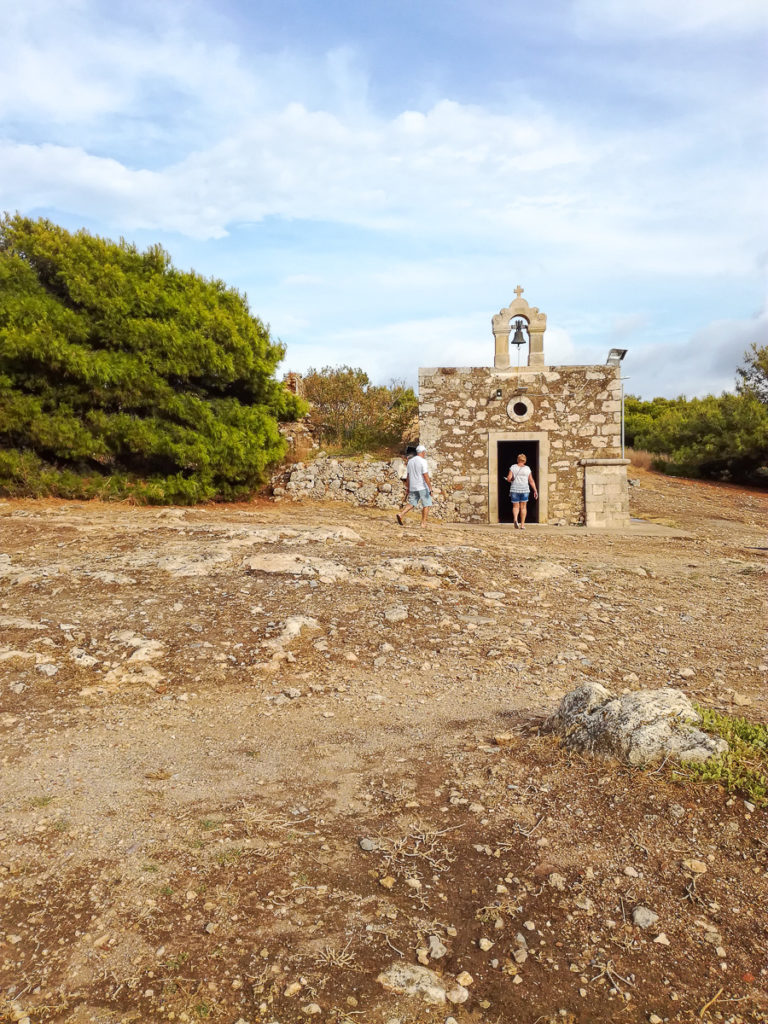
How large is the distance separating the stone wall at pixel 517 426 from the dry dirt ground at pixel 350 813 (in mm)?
6920

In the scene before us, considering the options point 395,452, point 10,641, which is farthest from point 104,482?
point 10,641

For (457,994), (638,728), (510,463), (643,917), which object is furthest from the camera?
(510,463)

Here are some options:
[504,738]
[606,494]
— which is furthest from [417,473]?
[504,738]

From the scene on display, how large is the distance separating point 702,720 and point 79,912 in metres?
2.80

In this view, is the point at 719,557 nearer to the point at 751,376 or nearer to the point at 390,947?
the point at 390,947

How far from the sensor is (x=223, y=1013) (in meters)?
1.88

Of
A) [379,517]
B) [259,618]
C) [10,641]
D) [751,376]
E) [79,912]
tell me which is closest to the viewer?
[79,912]

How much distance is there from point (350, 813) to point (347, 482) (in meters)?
11.5

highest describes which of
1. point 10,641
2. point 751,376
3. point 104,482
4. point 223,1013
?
point 751,376

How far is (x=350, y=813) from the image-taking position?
9.44ft

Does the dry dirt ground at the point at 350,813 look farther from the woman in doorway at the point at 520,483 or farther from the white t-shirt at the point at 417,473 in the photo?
the woman in doorway at the point at 520,483

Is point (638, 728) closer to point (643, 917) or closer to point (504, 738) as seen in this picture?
point (504, 738)

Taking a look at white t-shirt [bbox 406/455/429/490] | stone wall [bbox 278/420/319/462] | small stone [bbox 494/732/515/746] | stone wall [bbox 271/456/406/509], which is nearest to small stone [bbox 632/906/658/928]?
small stone [bbox 494/732/515/746]

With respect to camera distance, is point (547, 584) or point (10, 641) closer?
point (10, 641)
